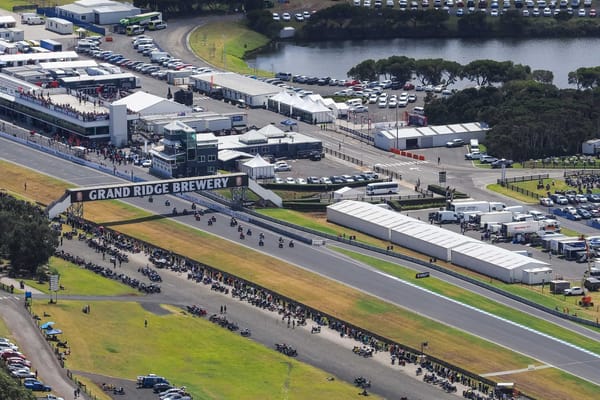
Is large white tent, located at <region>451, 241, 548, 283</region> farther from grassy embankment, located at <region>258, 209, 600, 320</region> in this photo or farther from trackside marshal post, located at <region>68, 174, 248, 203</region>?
trackside marshal post, located at <region>68, 174, 248, 203</region>

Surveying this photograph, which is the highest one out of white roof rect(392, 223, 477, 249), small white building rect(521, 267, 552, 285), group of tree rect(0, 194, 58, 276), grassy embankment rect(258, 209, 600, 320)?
group of tree rect(0, 194, 58, 276)

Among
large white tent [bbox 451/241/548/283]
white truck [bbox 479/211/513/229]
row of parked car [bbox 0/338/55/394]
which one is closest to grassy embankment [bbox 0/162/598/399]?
row of parked car [bbox 0/338/55/394]

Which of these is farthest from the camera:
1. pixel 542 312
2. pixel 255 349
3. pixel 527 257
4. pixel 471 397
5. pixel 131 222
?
pixel 131 222

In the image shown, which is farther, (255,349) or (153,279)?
(153,279)

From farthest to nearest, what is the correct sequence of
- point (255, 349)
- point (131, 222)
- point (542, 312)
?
1. point (131, 222)
2. point (542, 312)
3. point (255, 349)

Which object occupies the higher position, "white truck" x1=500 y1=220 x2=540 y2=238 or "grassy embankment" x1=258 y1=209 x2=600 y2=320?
"white truck" x1=500 y1=220 x2=540 y2=238

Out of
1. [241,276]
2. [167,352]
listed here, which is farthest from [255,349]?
[241,276]

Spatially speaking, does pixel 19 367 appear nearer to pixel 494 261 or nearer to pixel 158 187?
pixel 494 261

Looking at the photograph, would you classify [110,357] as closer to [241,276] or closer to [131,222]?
[241,276]
